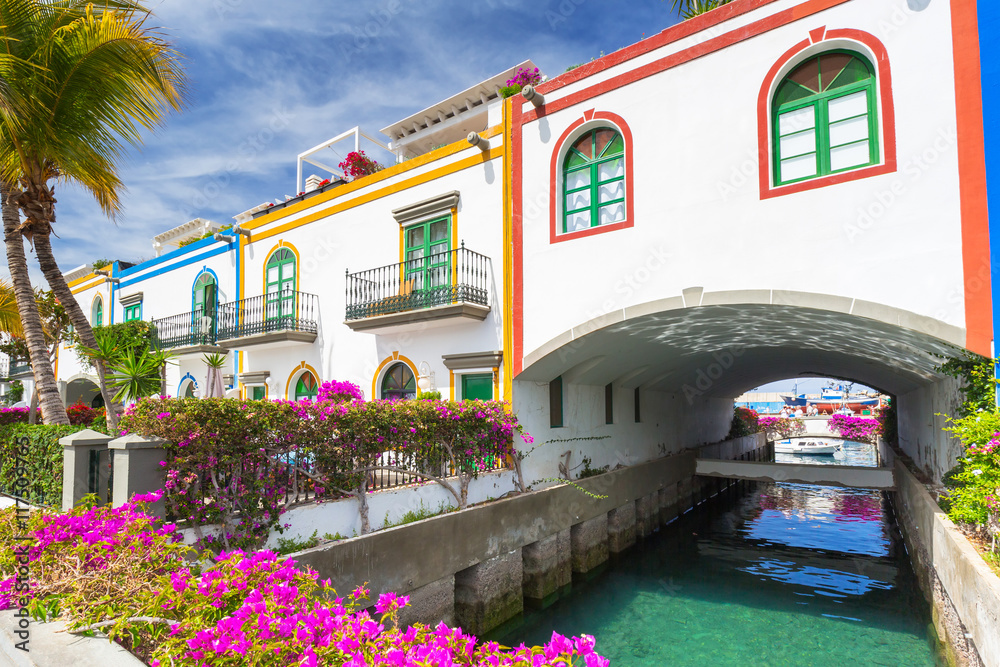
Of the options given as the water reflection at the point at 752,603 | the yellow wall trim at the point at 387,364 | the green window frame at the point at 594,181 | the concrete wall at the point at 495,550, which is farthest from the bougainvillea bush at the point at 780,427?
the green window frame at the point at 594,181

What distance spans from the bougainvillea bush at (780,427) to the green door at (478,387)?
30137 mm

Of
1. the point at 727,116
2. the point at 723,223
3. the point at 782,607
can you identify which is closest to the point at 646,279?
the point at 723,223

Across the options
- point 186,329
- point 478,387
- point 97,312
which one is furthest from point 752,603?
point 97,312

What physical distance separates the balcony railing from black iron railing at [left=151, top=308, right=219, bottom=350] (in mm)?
6277

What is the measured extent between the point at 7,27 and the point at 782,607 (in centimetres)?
1619

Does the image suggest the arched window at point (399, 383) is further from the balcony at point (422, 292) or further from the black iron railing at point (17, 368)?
the black iron railing at point (17, 368)

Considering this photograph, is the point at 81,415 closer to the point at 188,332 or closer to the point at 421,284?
the point at 188,332

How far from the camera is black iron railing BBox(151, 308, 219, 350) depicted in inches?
723

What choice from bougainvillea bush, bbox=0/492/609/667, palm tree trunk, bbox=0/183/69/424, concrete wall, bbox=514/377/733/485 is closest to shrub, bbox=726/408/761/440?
concrete wall, bbox=514/377/733/485

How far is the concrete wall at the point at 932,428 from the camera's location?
391 inches

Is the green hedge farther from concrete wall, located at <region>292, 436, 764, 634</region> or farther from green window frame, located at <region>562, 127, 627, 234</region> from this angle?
green window frame, located at <region>562, 127, 627, 234</region>

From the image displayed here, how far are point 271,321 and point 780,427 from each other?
126 feet

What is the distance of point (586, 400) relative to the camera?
14.6 meters

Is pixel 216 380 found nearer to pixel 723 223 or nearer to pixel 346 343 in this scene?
pixel 346 343
